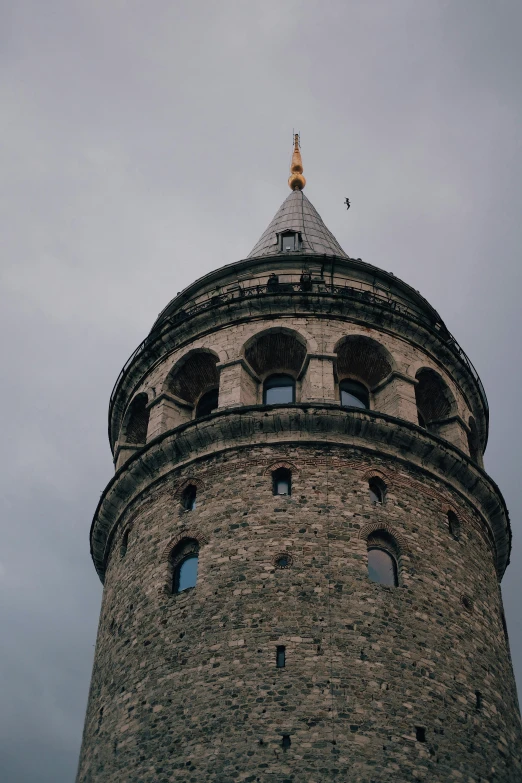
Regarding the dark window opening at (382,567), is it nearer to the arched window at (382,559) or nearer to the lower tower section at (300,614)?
the arched window at (382,559)

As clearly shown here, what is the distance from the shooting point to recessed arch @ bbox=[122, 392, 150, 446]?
28.3 m

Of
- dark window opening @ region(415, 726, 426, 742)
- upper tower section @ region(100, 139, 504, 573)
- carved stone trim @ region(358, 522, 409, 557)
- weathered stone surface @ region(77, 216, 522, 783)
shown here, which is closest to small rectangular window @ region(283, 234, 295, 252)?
upper tower section @ region(100, 139, 504, 573)

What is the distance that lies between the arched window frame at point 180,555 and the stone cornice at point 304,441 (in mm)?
2427

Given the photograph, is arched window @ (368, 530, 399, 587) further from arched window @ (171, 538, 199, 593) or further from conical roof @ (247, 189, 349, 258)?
conical roof @ (247, 189, 349, 258)

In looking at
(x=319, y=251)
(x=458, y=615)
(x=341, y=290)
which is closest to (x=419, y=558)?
(x=458, y=615)

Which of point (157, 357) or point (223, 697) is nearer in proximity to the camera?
point (223, 697)

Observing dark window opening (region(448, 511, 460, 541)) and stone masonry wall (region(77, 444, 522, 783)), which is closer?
stone masonry wall (region(77, 444, 522, 783))

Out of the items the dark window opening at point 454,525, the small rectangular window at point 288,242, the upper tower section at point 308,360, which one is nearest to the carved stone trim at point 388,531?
the dark window opening at point 454,525

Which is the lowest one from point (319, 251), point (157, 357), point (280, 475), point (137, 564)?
point (137, 564)

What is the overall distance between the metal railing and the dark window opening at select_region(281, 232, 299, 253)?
137 inches

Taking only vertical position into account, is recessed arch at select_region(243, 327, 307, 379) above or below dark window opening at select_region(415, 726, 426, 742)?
above

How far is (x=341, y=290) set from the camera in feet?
90.4

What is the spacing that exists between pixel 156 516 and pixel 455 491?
7.52 meters

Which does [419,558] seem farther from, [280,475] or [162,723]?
[162,723]
